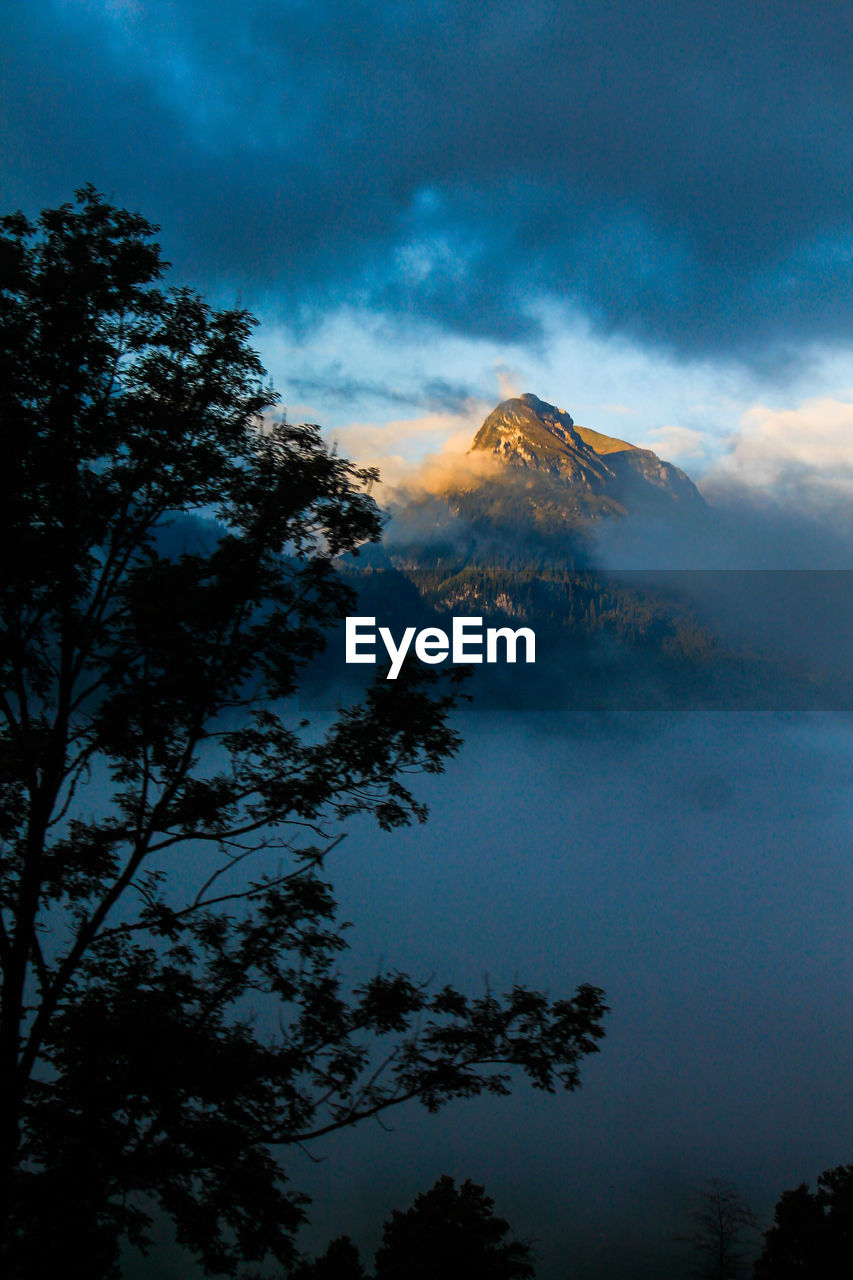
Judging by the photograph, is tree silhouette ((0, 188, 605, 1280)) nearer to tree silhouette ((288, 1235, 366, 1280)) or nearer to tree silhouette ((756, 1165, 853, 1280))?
tree silhouette ((288, 1235, 366, 1280))

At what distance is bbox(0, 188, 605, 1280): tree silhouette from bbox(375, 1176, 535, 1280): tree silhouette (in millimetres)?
12491

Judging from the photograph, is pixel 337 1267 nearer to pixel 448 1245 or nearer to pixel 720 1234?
pixel 448 1245

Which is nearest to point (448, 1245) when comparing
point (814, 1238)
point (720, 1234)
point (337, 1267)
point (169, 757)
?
point (337, 1267)

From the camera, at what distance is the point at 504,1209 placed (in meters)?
34.2

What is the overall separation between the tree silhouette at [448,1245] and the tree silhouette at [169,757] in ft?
41.0

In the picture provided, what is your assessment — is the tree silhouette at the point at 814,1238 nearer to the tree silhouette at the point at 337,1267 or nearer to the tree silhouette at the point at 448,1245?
the tree silhouette at the point at 448,1245

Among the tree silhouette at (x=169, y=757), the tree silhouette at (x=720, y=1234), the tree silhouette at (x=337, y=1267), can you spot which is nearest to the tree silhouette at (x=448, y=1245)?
the tree silhouette at (x=337, y=1267)

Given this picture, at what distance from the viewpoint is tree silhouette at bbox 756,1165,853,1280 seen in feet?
61.7

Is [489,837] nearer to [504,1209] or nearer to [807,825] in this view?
[807,825]

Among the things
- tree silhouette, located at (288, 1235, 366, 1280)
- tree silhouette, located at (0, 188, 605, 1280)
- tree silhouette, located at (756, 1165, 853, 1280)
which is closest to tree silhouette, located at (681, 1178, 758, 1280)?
tree silhouette, located at (756, 1165, 853, 1280)

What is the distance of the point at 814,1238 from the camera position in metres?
19.4

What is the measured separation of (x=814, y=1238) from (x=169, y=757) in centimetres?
2072

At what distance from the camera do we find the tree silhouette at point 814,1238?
1880 cm

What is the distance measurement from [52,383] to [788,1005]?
211 feet
